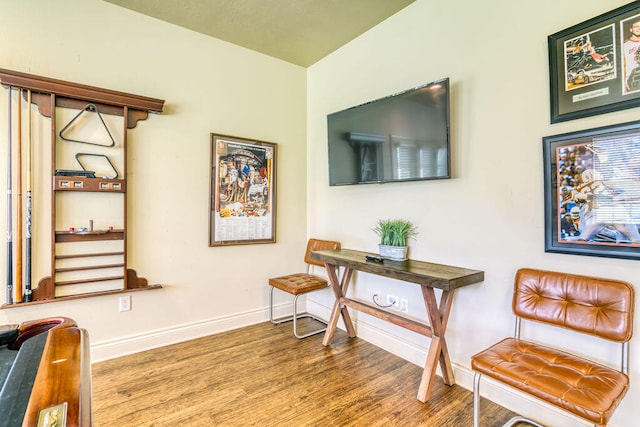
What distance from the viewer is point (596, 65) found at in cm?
159

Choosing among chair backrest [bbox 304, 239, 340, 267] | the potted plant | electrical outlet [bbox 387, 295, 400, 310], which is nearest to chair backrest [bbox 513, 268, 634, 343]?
the potted plant

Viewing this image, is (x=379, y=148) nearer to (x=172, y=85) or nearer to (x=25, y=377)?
(x=172, y=85)

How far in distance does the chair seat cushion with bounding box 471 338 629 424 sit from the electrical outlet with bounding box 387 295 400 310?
0.96 m

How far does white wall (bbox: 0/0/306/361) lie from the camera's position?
2.28 meters

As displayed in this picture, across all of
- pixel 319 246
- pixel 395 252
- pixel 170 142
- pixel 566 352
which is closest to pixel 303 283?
pixel 319 246

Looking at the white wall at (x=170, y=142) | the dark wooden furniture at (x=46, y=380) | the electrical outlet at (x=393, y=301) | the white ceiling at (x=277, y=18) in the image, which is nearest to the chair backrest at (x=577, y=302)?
the electrical outlet at (x=393, y=301)

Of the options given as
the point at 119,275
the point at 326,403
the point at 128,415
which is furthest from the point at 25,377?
the point at 119,275

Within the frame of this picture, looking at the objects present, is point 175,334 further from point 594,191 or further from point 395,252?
point 594,191

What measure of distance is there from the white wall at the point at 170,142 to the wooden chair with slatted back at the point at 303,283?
0.19 m

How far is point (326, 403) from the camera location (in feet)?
6.39

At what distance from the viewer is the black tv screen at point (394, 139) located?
2.08m

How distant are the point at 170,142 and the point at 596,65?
2.90 meters

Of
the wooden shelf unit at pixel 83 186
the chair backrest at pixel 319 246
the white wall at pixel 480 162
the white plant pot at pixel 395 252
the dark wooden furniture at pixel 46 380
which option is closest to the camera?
the dark wooden furniture at pixel 46 380

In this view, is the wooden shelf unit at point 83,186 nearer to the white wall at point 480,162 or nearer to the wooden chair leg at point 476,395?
the white wall at point 480,162
